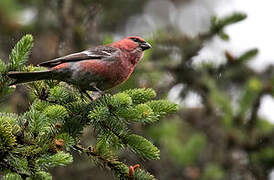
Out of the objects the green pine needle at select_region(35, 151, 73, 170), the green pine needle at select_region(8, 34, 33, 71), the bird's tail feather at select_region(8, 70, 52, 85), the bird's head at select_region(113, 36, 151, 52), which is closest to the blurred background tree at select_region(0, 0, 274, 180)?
the bird's head at select_region(113, 36, 151, 52)

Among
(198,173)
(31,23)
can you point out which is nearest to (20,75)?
(198,173)

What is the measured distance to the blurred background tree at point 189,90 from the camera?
16.5 ft

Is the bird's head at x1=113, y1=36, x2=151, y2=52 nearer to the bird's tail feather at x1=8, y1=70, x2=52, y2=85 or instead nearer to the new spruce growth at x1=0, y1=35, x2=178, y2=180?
the bird's tail feather at x1=8, y1=70, x2=52, y2=85

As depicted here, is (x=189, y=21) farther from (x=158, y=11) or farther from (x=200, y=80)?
(x=200, y=80)

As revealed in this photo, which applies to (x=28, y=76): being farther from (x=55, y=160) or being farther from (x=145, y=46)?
(x=145, y=46)

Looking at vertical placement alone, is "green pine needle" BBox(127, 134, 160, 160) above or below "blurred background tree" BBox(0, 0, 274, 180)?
above

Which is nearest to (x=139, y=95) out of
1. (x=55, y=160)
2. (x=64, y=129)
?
(x=64, y=129)

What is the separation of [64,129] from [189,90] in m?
2.97

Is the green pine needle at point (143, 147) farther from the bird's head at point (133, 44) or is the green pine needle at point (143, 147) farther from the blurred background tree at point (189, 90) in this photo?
the bird's head at point (133, 44)

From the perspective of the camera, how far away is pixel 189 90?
215 inches

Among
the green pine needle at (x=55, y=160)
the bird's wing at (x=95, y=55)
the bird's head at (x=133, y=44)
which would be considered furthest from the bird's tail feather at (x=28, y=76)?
the bird's head at (x=133, y=44)

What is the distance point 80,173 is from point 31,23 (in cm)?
313

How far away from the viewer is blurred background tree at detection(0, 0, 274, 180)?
5016mm

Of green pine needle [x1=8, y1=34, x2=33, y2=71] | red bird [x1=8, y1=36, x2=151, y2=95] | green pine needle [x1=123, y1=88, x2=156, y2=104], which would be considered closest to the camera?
green pine needle [x1=8, y1=34, x2=33, y2=71]
